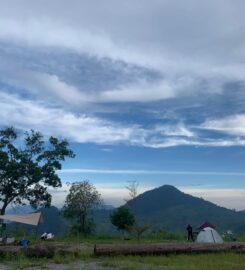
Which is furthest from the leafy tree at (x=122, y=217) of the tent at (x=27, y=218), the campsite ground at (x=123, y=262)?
the campsite ground at (x=123, y=262)

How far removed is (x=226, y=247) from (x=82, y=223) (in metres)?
31.8

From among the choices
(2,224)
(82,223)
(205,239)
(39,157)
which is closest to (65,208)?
(82,223)

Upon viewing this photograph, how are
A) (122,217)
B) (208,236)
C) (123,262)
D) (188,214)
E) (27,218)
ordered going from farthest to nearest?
(188,214) → (122,217) → (27,218) → (208,236) → (123,262)

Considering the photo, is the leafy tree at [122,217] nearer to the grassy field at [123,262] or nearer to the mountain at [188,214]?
the grassy field at [123,262]

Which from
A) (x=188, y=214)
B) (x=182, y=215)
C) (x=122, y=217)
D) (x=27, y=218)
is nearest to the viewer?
(x=27, y=218)

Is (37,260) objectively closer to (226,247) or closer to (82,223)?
(226,247)

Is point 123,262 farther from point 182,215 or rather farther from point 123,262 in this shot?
point 182,215

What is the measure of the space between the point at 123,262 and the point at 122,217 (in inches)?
1061

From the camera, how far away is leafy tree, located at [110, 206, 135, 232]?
45469 millimetres

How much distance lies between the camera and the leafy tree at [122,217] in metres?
45.5

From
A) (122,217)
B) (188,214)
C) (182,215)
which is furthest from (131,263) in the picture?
(188,214)

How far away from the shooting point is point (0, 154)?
48688 mm

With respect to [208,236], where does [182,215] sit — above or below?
above

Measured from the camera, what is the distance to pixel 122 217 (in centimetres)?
4569
